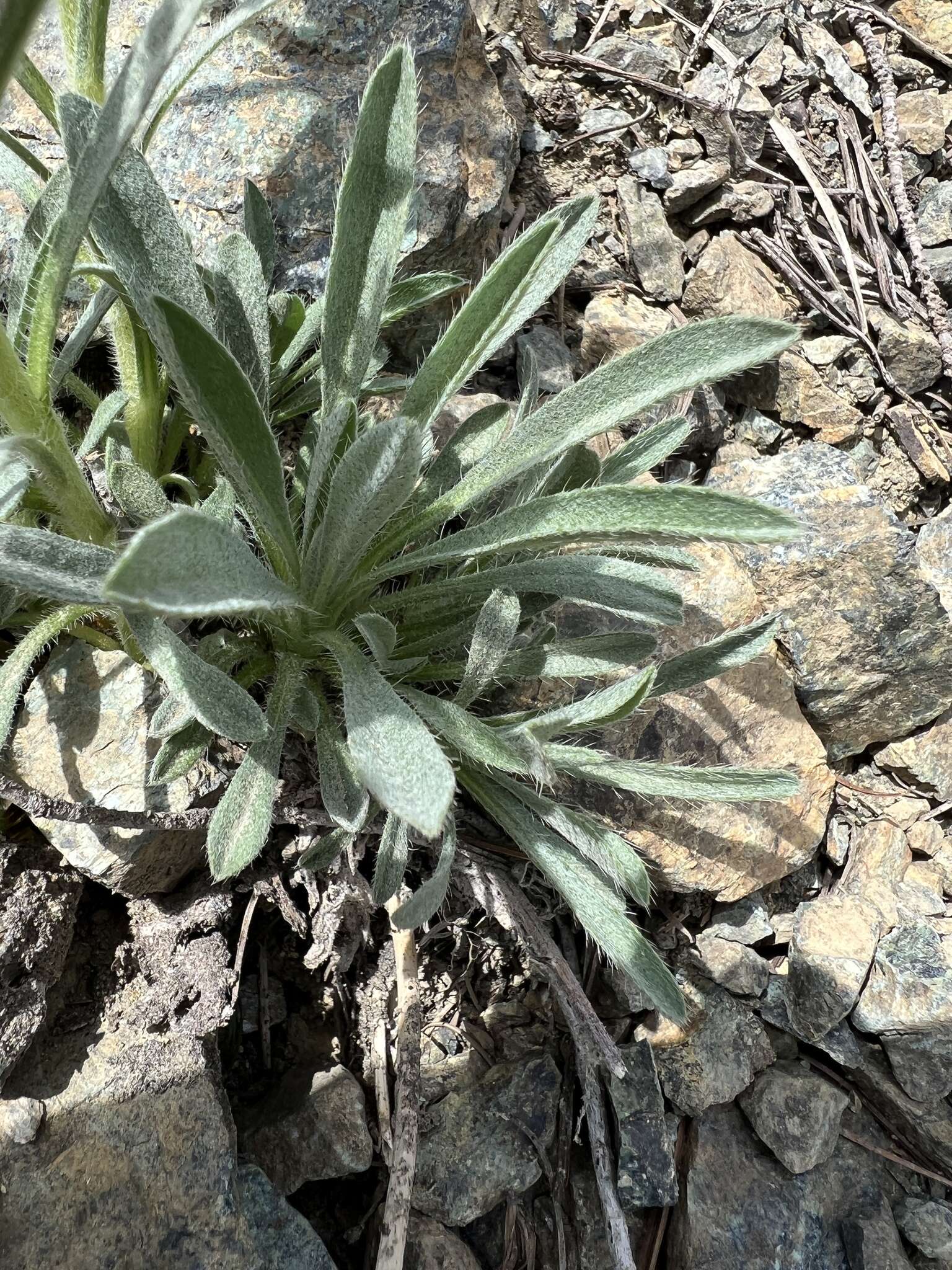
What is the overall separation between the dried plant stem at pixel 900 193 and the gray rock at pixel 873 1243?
238 centimetres

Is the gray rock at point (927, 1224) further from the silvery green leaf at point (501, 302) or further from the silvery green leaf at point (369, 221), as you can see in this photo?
the silvery green leaf at point (369, 221)

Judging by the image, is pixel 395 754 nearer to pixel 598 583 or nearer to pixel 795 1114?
pixel 598 583

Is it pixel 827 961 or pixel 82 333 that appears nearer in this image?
pixel 82 333

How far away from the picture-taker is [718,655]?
5.27 feet

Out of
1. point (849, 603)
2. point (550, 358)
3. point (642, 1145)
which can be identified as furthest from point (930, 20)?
point (642, 1145)

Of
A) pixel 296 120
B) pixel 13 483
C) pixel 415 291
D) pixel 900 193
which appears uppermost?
pixel 296 120

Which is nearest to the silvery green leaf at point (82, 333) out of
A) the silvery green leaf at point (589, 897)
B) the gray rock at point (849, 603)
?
the silvery green leaf at point (589, 897)

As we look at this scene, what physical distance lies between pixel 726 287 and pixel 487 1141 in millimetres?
2357

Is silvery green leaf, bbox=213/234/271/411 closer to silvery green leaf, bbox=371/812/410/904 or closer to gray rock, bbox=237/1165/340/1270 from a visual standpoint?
silvery green leaf, bbox=371/812/410/904

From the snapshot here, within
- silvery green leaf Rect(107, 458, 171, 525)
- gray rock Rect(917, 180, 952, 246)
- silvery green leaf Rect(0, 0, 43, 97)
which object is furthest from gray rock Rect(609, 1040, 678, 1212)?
gray rock Rect(917, 180, 952, 246)

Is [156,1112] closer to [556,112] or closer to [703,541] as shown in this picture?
[703,541]

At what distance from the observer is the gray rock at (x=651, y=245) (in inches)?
101

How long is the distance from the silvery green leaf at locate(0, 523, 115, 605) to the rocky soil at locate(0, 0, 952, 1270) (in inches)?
20.0

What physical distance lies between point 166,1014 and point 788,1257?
4.86 ft
